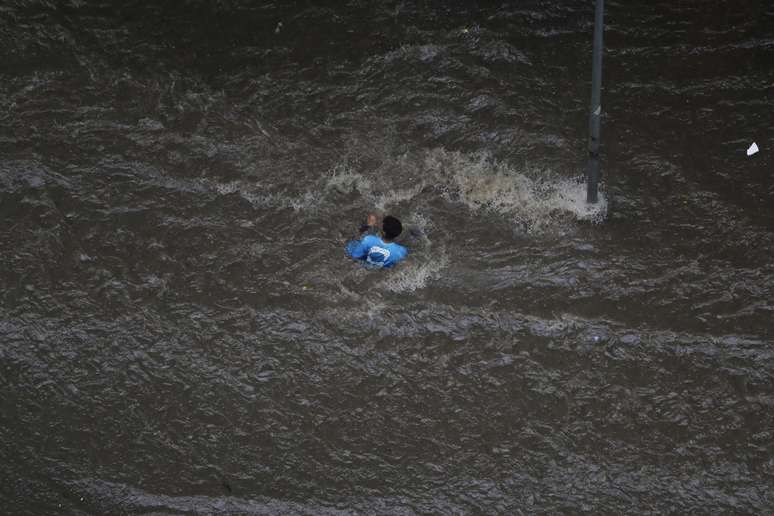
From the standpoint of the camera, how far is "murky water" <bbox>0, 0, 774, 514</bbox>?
7.72 metres

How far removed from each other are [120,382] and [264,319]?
58.2 inches

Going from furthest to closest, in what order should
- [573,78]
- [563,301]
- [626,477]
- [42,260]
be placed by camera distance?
1. [573,78]
2. [42,260]
3. [563,301]
4. [626,477]

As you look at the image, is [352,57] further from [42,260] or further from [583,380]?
[583,380]

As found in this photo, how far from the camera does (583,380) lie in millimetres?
8148

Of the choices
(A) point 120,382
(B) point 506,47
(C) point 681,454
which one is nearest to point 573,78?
(B) point 506,47

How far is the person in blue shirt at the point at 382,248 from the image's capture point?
9086 mm

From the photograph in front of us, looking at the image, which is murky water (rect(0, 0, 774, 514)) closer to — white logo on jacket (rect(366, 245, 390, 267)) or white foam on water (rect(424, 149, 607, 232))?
white foam on water (rect(424, 149, 607, 232))

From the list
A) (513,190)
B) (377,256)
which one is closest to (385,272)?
(377,256)

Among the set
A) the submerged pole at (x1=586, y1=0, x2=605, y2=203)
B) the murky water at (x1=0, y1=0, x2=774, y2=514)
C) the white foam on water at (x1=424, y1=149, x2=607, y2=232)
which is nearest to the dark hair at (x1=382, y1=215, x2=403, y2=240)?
the murky water at (x1=0, y1=0, x2=774, y2=514)

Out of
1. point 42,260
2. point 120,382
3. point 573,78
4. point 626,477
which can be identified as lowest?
point 626,477

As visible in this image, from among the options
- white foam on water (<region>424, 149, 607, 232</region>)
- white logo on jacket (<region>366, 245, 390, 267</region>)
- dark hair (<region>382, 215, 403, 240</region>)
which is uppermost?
white foam on water (<region>424, 149, 607, 232</region>)

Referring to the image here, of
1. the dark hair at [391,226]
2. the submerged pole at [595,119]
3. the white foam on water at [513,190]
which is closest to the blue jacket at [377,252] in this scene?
the dark hair at [391,226]

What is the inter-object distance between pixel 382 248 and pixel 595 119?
2.55m

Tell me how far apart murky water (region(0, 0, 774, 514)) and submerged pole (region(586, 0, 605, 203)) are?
301 millimetres
